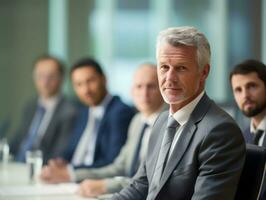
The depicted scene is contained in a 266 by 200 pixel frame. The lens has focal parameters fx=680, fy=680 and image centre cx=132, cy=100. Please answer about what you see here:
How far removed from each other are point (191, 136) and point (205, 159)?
0.13m

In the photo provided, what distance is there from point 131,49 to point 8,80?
1.65 m

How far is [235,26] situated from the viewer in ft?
25.3

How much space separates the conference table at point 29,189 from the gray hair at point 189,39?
4.00ft

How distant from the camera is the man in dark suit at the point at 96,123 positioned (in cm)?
456

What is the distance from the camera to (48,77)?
19.4 ft

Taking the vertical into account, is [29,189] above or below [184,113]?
below

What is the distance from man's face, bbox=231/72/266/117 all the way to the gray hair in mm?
804

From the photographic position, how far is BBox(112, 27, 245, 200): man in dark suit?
8.29 feet

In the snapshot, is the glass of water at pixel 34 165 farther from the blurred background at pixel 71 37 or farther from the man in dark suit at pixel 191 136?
the blurred background at pixel 71 37

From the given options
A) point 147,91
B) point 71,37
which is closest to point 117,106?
point 147,91

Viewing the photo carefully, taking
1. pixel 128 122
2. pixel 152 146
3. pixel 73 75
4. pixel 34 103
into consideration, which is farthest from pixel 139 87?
pixel 34 103

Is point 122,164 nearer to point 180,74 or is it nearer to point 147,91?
point 147,91

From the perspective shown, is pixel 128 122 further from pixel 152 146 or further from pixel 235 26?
pixel 235 26

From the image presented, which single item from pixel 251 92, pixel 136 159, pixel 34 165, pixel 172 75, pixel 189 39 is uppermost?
pixel 189 39
